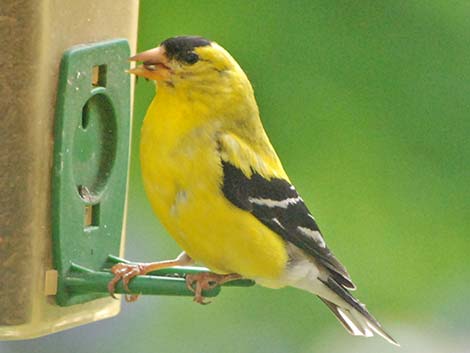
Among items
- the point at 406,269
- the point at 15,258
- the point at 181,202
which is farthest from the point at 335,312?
the point at 15,258

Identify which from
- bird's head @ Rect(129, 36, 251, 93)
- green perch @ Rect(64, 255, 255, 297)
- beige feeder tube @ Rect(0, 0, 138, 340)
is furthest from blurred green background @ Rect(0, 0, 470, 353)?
green perch @ Rect(64, 255, 255, 297)

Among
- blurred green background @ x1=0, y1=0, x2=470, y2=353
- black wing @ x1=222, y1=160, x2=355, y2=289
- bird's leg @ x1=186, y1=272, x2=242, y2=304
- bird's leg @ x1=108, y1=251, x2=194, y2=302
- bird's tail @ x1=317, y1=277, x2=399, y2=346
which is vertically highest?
blurred green background @ x1=0, y1=0, x2=470, y2=353

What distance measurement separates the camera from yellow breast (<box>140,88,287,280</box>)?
14.0 feet

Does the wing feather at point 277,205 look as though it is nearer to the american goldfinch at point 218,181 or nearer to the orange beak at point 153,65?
the american goldfinch at point 218,181

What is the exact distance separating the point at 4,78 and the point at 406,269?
1.49 metres

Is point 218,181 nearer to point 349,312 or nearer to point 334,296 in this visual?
point 334,296

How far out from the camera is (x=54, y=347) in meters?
5.94

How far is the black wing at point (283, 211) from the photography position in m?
4.42

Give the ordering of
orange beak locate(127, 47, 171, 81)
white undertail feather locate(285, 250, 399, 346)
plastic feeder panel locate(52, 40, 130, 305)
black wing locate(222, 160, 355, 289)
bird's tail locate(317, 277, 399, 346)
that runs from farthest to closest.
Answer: bird's tail locate(317, 277, 399, 346)
white undertail feather locate(285, 250, 399, 346)
black wing locate(222, 160, 355, 289)
orange beak locate(127, 47, 171, 81)
plastic feeder panel locate(52, 40, 130, 305)

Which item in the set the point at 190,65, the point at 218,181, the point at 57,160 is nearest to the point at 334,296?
the point at 218,181

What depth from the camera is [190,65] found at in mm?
4441

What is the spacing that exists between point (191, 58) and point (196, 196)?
470 mm

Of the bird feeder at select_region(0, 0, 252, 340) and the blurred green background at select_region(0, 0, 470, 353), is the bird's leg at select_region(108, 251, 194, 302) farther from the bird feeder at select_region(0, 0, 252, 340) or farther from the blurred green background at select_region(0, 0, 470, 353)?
the blurred green background at select_region(0, 0, 470, 353)

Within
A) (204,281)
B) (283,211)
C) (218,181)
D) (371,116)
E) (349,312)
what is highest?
(371,116)
